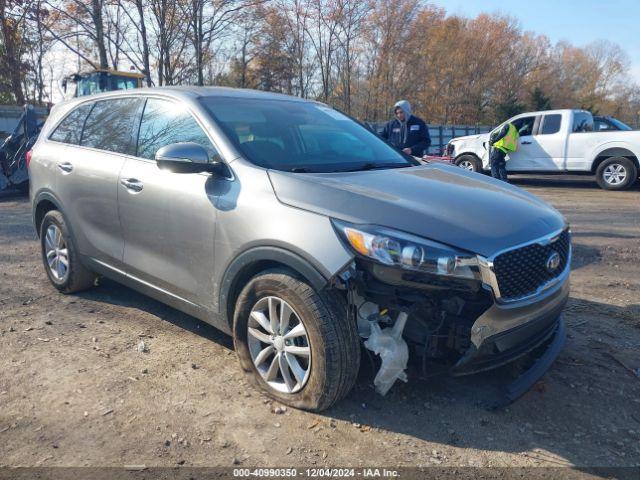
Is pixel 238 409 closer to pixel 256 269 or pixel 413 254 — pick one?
pixel 256 269

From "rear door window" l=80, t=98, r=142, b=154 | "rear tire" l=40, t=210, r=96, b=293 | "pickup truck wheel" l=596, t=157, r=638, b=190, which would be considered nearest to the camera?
"rear door window" l=80, t=98, r=142, b=154

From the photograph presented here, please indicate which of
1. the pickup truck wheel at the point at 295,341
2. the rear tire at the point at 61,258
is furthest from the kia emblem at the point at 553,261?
the rear tire at the point at 61,258

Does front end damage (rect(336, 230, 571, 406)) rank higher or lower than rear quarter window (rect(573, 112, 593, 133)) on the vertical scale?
lower

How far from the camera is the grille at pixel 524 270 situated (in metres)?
2.50

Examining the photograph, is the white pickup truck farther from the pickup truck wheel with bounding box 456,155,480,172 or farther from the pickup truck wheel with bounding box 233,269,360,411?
the pickup truck wheel with bounding box 233,269,360,411

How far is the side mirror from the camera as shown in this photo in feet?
9.71

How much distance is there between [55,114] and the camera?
4.86 meters

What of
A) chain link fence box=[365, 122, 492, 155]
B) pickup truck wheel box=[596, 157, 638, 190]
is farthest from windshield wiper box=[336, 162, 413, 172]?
chain link fence box=[365, 122, 492, 155]

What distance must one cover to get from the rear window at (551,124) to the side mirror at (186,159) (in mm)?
11670

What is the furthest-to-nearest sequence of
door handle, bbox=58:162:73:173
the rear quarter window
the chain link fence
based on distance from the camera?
the chain link fence → the rear quarter window → door handle, bbox=58:162:73:173

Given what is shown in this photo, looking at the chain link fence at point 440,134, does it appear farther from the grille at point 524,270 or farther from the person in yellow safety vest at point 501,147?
Answer: the grille at point 524,270

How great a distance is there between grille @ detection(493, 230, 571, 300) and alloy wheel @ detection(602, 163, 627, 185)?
10559 mm

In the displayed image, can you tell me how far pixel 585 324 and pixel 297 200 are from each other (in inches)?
104

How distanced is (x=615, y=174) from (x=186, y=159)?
11.8 metres
